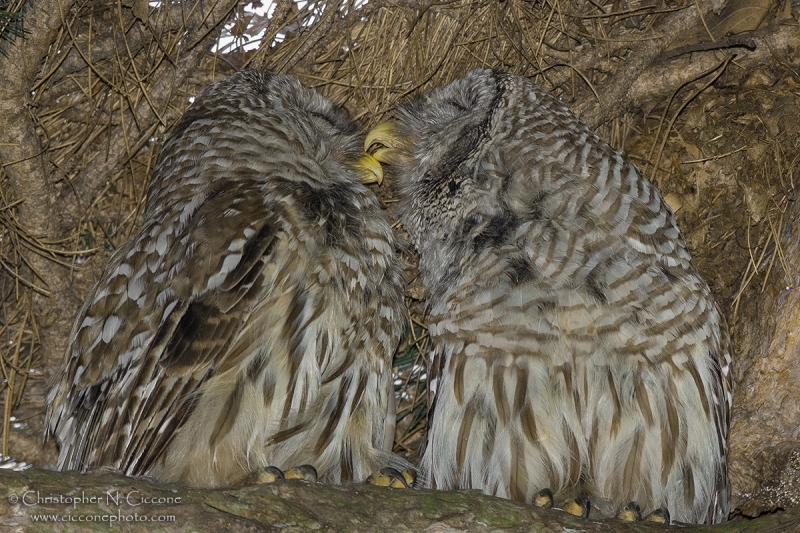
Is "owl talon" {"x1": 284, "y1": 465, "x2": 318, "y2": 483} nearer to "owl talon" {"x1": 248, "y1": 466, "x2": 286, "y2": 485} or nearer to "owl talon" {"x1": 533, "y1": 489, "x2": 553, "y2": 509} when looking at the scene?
"owl talon" {"x1": 248, "y1": 466, "x2": 286, "y2": 485}

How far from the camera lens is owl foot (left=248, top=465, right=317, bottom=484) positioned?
3.03 m

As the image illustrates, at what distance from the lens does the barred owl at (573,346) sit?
3139mm

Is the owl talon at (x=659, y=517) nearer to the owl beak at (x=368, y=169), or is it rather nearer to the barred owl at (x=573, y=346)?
the barred owl at (x=573, y=346)

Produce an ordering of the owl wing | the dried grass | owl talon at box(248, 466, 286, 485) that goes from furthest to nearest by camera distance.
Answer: the dried grass → the owl wing → owl talon at box(248, 466, 286, 485)

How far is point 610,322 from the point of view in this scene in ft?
10.3

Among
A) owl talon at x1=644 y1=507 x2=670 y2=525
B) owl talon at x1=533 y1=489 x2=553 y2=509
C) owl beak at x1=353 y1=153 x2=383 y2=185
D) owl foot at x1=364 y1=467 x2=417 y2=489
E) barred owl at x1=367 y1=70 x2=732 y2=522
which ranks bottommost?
owl talon at x1=644 y1=507 x2=670 y2=525

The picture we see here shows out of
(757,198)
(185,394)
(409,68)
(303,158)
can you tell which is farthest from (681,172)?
(185,394)

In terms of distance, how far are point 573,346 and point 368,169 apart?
133 centimetres

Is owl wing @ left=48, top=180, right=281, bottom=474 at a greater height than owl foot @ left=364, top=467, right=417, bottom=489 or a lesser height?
greater

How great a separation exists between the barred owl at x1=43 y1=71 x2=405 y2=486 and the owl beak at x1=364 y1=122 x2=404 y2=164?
1.00 feet

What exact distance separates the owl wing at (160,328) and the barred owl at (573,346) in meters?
0.75

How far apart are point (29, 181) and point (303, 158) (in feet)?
4.02

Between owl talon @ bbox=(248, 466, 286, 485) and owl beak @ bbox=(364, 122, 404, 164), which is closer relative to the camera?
owl talon @ bbox=(248, 466, 286, 485)

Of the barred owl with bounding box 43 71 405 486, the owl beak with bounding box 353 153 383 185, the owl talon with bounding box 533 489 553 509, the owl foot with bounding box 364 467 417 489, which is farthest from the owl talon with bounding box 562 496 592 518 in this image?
the owl beak with bounding box 353 153 383 185
